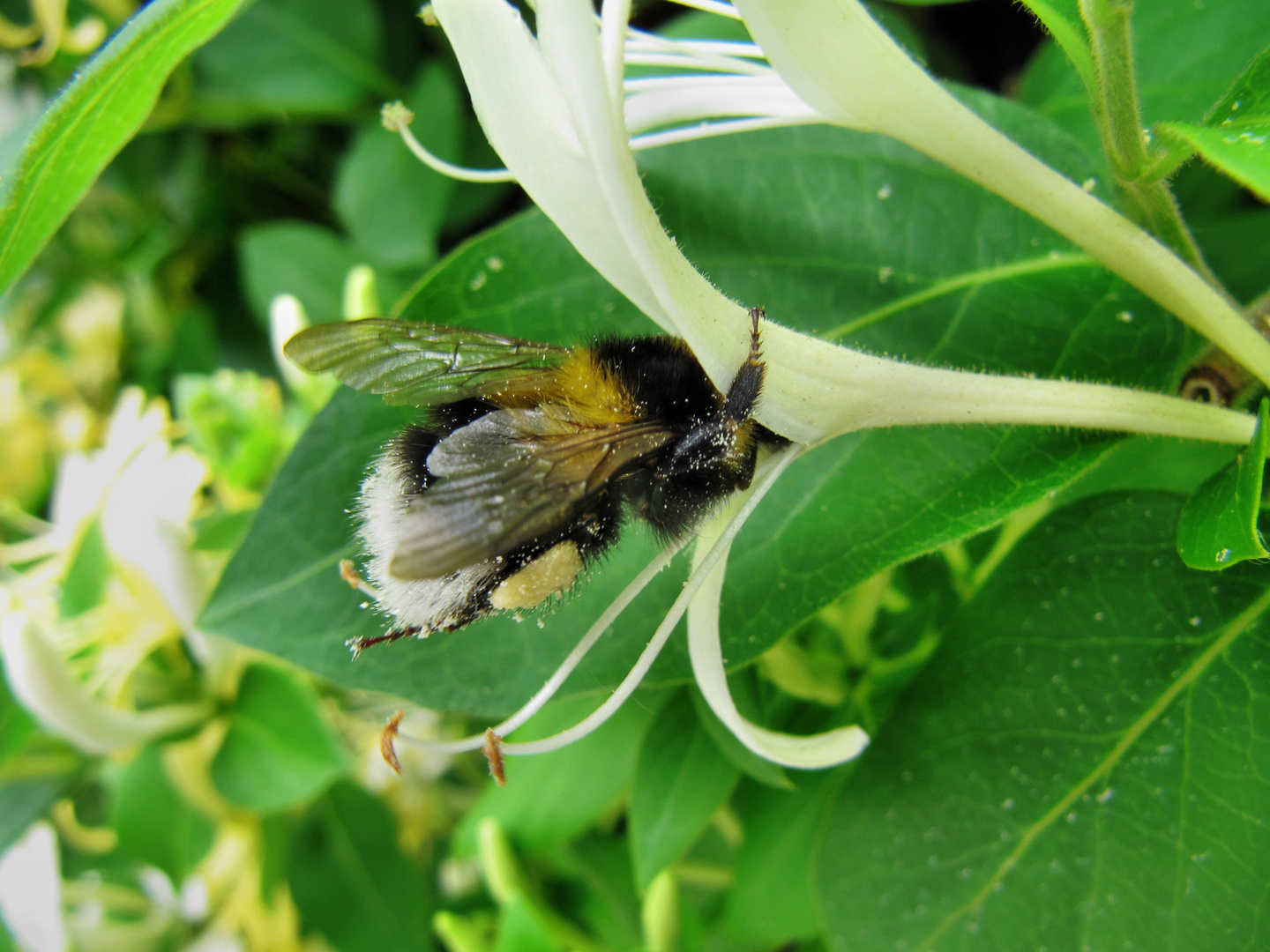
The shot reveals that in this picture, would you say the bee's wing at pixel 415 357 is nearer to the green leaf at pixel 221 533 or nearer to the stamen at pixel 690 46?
the stamen at pixel 690 46

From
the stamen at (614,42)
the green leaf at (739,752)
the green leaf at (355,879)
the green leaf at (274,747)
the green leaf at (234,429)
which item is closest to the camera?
the stamen at (614,42)

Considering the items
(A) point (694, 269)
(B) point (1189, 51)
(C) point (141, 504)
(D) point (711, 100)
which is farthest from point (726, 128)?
(C) point (141, 504)

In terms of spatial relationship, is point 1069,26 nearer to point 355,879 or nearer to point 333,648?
point 333,648

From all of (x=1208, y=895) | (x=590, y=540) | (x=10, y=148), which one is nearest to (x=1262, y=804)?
(x=1208, y=895)

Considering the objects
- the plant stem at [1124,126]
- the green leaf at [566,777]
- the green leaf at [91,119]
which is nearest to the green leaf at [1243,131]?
the plant stem at [1124,126]

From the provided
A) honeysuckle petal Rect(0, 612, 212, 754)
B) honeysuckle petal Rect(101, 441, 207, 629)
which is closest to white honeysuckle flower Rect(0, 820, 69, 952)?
honeysuckle petal Rect(0, 612, 212, 754)

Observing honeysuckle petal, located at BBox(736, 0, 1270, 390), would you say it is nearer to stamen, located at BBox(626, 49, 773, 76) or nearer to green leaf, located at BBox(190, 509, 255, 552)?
stamen, located at BBox(626, 49, 773, 76)
